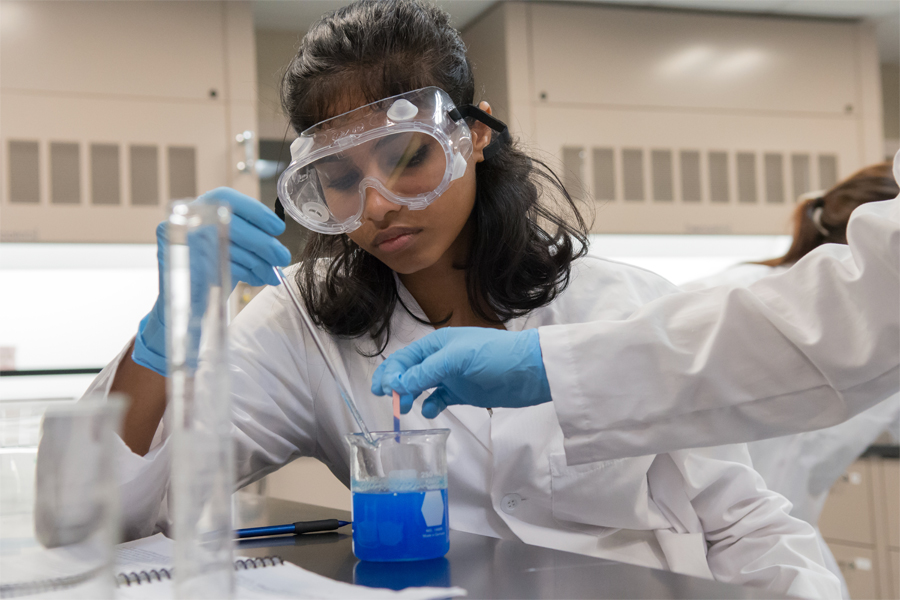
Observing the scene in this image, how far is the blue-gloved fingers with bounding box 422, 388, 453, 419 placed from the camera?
3.79 ft

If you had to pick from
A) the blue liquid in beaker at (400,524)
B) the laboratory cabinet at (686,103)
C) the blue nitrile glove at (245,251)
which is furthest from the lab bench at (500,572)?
the laboratory cabinet at (686,103)

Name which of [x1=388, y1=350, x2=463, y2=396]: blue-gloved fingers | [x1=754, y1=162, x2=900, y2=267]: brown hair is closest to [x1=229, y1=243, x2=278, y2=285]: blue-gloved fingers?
[x1=388, y1=350, x2=463, y2=396]: blue-gloved fingers

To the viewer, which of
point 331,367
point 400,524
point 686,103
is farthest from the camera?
point 686,103

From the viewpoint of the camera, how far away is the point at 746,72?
13.0 ft

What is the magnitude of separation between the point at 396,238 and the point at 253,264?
29 centimetres

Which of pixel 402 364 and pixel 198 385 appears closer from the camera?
pixel 198 385

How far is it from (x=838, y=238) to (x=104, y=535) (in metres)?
2.43

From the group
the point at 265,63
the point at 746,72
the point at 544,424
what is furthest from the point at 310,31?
the point at 746,72

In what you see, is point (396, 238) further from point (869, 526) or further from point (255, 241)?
point (869, 526)

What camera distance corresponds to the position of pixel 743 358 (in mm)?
1025

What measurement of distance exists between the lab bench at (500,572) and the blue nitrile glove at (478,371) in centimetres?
20

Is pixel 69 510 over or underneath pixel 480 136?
underneath

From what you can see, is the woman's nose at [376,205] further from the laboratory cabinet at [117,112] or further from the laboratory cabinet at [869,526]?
the laboratory cabinet at [869,526]

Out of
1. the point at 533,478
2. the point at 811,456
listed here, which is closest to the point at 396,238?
the point at 533,478
